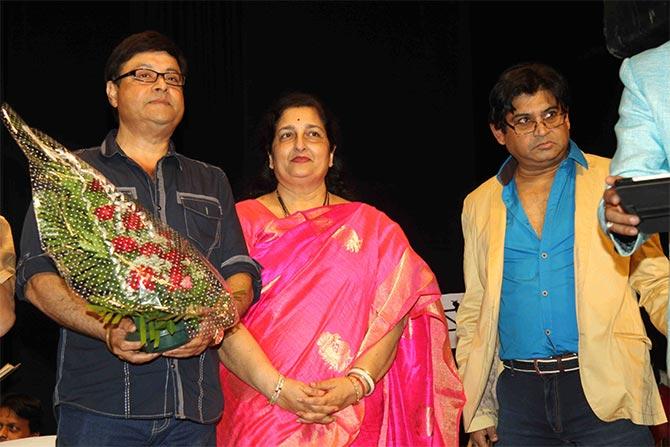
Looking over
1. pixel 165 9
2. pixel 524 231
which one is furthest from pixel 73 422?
pixel 165 9

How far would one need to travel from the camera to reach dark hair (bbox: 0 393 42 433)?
13.9 ft

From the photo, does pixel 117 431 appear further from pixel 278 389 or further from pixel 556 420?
pixel 556 420

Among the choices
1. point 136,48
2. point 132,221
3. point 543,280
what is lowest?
point 543,280

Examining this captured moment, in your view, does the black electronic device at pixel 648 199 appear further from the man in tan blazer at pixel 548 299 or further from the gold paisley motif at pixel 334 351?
the gold paisley motif at pixel 334 351

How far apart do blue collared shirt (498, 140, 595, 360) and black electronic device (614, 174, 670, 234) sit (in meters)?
1.35

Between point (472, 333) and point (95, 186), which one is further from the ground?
point (95, 186)

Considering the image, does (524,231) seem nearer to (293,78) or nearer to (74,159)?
(74,159)

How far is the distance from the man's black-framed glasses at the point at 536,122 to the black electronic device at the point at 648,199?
1529mm

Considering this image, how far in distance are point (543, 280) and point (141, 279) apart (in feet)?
4.94

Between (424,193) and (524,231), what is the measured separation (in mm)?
1985

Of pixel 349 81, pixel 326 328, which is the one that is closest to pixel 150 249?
pixel 326 328

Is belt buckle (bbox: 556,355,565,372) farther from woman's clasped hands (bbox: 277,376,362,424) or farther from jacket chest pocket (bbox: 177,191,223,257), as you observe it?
jacket chest pocket (bbox: 177,191,223,257)

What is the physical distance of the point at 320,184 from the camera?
324cm

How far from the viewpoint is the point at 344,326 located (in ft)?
9.53
